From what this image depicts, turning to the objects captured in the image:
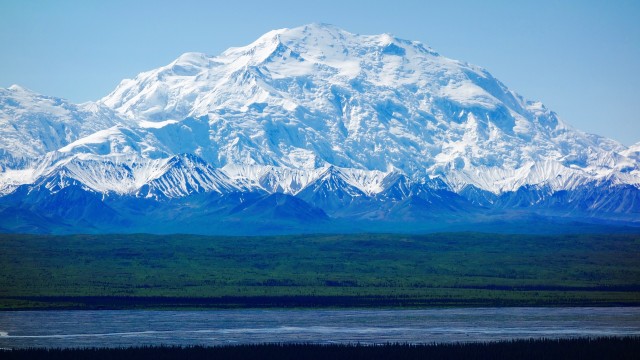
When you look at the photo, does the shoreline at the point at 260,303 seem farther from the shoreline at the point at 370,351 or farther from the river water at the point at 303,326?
the shoreline at the point at 370,351

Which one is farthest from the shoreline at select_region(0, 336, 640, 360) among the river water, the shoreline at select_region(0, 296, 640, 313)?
the shoreline at select_region(0, 296, 640, 313)

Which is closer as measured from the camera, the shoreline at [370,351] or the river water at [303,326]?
the shoreline at [370,351]

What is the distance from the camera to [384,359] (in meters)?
111

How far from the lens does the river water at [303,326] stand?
421 ft

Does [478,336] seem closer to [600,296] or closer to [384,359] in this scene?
[384,359]

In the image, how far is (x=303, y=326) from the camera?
468 ft

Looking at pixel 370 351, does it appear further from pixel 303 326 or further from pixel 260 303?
pixel 260 303

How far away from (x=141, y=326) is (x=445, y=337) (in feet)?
121

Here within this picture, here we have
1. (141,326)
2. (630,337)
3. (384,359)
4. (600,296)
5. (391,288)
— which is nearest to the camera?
(384,359)

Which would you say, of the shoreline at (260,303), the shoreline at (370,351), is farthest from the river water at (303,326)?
the shoreline at (370,351)

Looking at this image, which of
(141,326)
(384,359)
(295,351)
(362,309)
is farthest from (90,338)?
(362,309)

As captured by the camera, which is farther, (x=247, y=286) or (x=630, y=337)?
(x=247, y=286)

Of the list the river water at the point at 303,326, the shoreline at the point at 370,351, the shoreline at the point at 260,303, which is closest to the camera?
the shoreline at the point at 370,351

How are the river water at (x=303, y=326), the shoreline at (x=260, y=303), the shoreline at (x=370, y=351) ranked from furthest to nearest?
the shoreline at (x=260, y=303), the river water at (x=303, y=326), the shoreline at (x=370, y=351)
